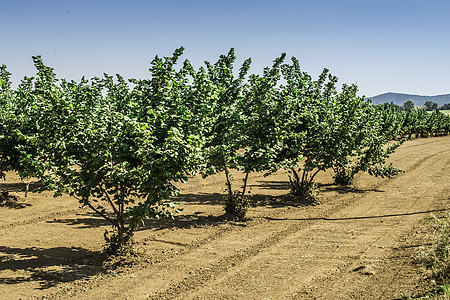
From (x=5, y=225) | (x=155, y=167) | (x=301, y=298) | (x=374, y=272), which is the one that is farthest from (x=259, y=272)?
(x=5, y=225)

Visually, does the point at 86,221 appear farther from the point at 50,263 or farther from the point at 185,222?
the point at 50,263

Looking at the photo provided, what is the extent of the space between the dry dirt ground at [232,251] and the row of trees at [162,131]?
0.94 m

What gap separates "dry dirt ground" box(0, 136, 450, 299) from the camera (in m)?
6.59

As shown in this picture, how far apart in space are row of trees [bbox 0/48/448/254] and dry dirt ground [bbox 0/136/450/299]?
0.94 meters

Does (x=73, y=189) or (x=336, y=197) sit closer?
(x=73, y=189)

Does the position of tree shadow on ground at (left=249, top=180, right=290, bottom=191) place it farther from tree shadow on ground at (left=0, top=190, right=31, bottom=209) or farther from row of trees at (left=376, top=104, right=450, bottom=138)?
row of trees at (left=376, top=104, right=450, bottom=138)

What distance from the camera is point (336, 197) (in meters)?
14.6

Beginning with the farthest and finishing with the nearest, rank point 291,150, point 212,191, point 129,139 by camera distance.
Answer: point 212,191 < point 291,150 < point 129,139

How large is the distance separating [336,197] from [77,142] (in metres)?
10.7

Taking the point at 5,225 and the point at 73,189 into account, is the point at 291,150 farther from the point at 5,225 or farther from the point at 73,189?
the point at 5,225

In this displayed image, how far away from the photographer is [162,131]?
304 inches

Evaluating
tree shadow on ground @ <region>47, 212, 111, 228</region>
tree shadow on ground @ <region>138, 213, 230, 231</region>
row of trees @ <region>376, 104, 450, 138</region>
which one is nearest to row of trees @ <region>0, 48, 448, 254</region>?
tree shadow on ground @ <region>138, 213, 230, 231</region>

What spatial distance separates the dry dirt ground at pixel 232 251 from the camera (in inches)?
259

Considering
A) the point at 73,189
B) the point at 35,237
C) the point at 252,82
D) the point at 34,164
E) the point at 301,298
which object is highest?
the point at 252,82
